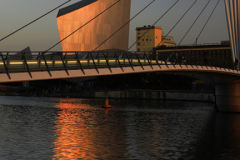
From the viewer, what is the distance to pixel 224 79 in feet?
143

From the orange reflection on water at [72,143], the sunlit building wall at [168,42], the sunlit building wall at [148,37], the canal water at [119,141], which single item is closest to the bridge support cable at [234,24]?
the canal water at [119,141]

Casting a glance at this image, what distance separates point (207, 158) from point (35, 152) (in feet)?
25.4

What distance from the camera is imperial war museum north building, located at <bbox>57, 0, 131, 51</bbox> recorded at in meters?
76.7

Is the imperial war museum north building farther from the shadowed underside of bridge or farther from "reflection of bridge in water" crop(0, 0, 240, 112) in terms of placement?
the shadowed underside of bridge

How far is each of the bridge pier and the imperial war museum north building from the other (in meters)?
36.3

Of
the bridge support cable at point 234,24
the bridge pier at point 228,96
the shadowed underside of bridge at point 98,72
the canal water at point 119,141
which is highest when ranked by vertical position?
the bridge support cable at point 234,24

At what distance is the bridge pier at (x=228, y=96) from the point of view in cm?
4403

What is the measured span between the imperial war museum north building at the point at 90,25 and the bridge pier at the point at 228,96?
3632cm

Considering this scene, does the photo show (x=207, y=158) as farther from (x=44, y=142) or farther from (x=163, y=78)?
(x=163, y=78)

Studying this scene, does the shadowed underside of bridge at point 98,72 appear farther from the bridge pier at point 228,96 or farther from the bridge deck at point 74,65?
the bridge pier at point 228,96

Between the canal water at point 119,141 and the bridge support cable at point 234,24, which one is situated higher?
the bridge support cable at point 234,24

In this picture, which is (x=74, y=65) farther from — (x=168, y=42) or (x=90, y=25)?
Answer: (x=168, y=42)

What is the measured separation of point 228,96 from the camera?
44500mm

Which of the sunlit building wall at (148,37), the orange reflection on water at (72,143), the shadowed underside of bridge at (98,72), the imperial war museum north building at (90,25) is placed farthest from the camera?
the sunlit building wall at (148,37)
